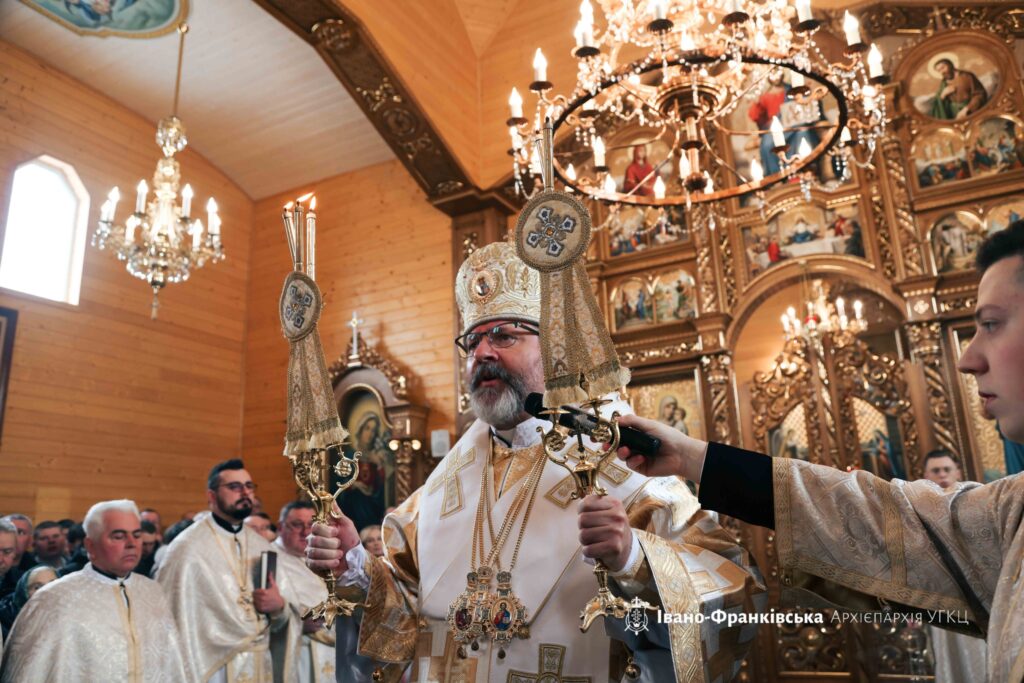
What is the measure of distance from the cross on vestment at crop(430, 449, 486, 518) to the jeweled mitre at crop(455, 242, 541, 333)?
0.51 meters

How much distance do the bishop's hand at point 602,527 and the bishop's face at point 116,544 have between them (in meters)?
4.24

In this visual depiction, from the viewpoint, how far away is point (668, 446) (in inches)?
82.7

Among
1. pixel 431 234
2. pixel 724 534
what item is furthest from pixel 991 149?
pixel 724 534

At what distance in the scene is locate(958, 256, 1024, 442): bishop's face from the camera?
163 cm

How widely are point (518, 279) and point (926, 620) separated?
1742mm

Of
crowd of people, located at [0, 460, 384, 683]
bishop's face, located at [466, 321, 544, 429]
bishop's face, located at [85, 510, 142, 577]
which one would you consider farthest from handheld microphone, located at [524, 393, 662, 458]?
bishop's face, located at [85, 510, 142, 577]

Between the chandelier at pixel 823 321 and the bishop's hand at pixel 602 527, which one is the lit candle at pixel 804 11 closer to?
the bishop's hand at pixel 602 527

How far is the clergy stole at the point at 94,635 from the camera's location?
462cm

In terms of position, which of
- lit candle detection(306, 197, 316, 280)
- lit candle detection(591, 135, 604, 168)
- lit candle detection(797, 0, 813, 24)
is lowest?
lit candle detection(306, 197, 316, 280)

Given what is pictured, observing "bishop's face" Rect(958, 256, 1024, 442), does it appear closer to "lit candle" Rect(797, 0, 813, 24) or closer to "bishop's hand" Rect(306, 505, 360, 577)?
"bishop's hand" Rect(306, 505, 360, 577)

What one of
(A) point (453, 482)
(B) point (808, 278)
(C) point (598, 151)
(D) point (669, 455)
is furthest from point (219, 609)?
(B) point (808, 278)

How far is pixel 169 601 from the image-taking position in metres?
5.82

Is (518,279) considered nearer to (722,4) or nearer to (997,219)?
(722,4)

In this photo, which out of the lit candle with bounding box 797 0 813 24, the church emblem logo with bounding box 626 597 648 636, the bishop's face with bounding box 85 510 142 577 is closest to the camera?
the church emblem logo with bounding box 626 597 648 636
